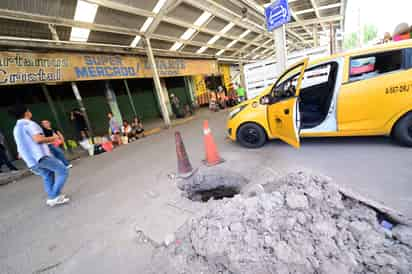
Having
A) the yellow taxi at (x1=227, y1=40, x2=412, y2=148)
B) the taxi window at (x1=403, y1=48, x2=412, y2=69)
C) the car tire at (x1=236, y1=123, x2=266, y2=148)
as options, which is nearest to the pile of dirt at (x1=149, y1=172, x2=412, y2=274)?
the yellow taxi at (x1=227, y1=40, x2=412, y2=148)

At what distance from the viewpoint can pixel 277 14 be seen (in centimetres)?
523

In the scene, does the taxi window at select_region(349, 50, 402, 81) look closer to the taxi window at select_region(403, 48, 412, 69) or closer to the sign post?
the taxi window at select_region(403, 48, 412, 69)

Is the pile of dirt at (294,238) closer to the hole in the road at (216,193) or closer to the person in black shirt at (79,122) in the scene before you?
the hole in the road at (216,193)

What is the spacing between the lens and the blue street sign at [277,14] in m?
5.00

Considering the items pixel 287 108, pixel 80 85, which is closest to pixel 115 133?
pixel 80 85

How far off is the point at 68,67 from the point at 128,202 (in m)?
6.47

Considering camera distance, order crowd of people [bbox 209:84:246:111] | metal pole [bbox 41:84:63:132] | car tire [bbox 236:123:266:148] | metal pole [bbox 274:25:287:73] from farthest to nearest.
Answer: crowd of people [bbox 209:84:246:111] → metal pole [bbox 41:84:63:132] → metal pole [bbox 274:25:287:73] → car tire [bbox 236:123:266:148]

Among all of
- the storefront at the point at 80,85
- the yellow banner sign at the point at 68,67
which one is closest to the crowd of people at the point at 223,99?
the storefront at the point at 80,85

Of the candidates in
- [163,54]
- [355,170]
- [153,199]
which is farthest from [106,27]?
[355,170]

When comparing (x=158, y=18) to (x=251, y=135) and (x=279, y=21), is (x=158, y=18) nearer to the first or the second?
(x=279, y=21)

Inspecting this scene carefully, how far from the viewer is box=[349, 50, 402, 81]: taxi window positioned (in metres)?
2.75

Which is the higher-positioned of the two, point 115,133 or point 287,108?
point 287,108

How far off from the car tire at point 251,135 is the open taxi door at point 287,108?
0.29 metres

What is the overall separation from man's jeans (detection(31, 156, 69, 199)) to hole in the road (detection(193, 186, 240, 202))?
2470mm
